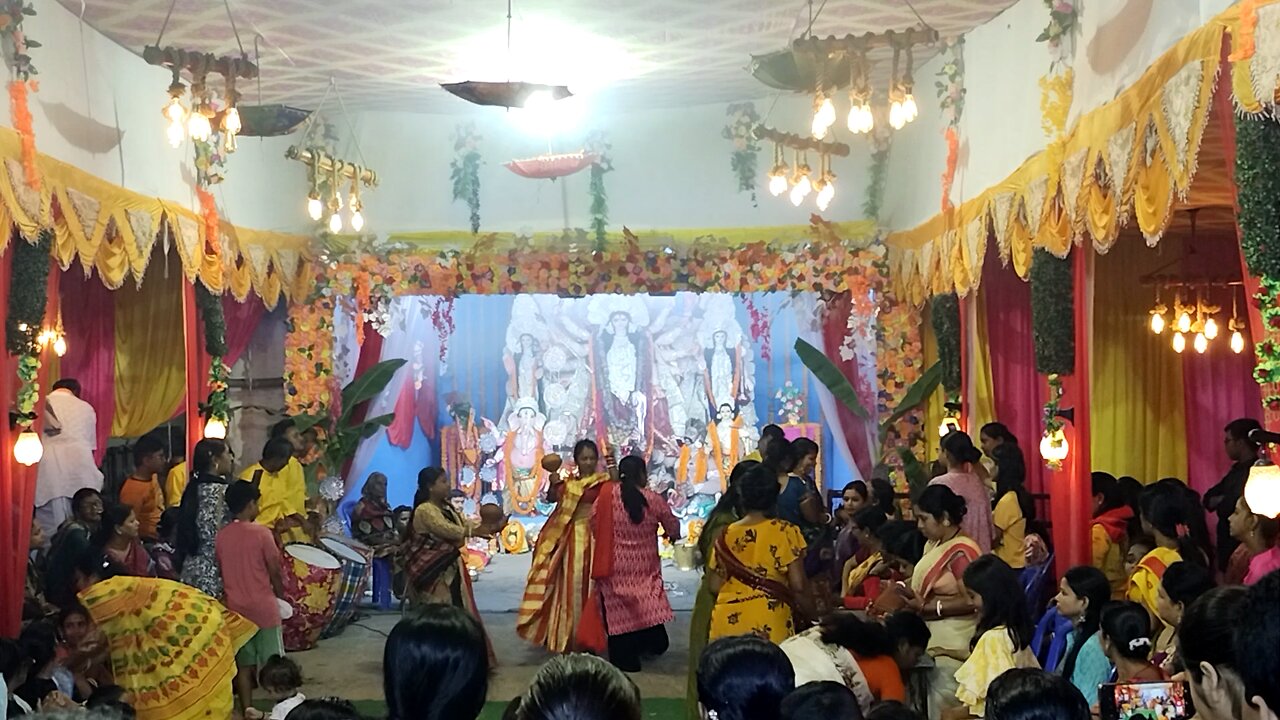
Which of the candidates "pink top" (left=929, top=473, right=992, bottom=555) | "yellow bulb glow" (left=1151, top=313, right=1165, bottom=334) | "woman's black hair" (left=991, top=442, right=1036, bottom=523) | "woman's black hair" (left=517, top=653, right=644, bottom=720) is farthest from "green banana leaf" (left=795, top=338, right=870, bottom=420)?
"woman's black hair" (left=517, top=653, right=644, bottom=720)

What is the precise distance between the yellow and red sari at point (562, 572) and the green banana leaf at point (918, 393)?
3.10 meters

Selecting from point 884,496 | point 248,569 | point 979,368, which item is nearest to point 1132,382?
point 979,368

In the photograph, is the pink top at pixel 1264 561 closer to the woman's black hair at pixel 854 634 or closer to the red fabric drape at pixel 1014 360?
the woman's black hair at pixel 854 634

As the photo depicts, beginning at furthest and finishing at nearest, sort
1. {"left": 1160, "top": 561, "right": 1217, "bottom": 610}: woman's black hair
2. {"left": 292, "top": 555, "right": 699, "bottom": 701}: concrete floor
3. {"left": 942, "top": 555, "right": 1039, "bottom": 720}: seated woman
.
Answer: {"left": 292, "top": 555, "right": 699, "bottom": 701}: concrete floor → {"left": 942, "top": 555, "right": 1039, "bottom": 720}: seated woman → {"left": 1160, "top": 561, "right": 1217, "bottom": 610}: woman's black hair

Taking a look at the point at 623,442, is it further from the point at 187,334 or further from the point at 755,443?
the point at 187,334

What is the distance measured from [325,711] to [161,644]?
2.95 meters

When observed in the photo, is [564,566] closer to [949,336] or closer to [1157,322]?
[949,336]

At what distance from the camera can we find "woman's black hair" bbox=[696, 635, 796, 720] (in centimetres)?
284

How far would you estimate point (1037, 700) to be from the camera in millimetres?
2541

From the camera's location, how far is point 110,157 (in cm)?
755

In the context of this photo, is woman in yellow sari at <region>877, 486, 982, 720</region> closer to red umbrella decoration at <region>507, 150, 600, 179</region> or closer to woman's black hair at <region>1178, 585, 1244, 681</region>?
woman's black hair at <region>1178, 585, 1244, 681</region>

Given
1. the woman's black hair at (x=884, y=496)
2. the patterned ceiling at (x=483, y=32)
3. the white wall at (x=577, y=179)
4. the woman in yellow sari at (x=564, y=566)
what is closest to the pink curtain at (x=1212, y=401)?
the woman's black hair at (x=884, y=496)

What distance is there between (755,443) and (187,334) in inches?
221

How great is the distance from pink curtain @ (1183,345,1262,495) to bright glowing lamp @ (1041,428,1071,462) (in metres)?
2.72
